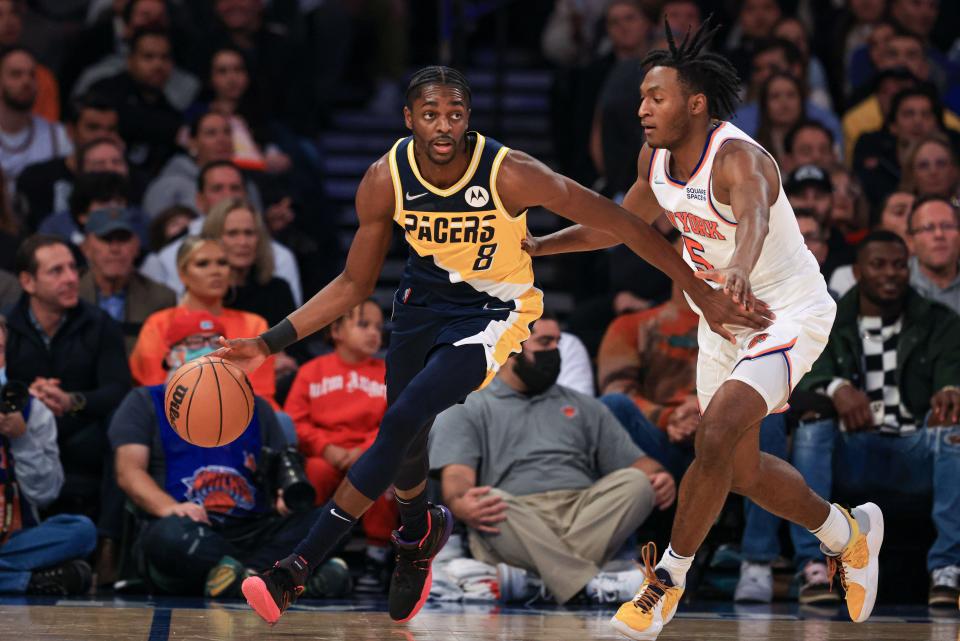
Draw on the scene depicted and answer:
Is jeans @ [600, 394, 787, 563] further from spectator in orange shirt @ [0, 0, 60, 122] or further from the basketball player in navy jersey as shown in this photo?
spectator in orange shirt @ [0, 0, 60, 122]

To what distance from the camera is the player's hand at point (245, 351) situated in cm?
531

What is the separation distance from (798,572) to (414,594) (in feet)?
7.07

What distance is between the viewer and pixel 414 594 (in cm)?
557

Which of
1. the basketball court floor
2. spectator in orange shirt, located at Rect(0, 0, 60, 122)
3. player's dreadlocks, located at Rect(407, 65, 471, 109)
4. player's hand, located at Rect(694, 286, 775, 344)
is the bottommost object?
the basketball court floor

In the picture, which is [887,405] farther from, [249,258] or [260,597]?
[260,597]

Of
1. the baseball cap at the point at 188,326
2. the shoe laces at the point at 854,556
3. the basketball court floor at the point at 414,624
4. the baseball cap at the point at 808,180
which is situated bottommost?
the basketball court floor at the point at 414,624

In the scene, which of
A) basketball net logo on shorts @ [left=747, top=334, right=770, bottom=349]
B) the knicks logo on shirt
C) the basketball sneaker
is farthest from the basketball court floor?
the knicks logo on shirt

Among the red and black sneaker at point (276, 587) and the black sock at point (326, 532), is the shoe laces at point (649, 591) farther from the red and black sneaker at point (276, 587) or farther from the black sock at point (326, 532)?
the red and black sneaker at point (276, 587)

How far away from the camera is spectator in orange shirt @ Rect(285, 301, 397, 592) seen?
284 inches

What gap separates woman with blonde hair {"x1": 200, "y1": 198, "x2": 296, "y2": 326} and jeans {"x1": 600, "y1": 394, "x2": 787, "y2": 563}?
1883 millimetres

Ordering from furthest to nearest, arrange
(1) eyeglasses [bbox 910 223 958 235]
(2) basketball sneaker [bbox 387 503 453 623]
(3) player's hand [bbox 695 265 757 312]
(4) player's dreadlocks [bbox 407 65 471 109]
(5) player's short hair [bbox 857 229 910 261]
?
(1) eyeglasses [bbox 910 223 958 235], (5) player's short hair [bbox 857 229 910 261], (2) basketball sneaker [bbox 387 503 453 623], (4) player's dreadlocks [bbox 407 65 471 109], (3) player's hand [bbox 695 265 757 312]

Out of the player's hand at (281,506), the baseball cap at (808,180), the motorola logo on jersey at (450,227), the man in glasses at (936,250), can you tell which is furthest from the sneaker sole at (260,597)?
the baseball cap at (808,180)

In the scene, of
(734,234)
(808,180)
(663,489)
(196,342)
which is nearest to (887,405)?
(663,489)

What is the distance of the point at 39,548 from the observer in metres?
6.64
